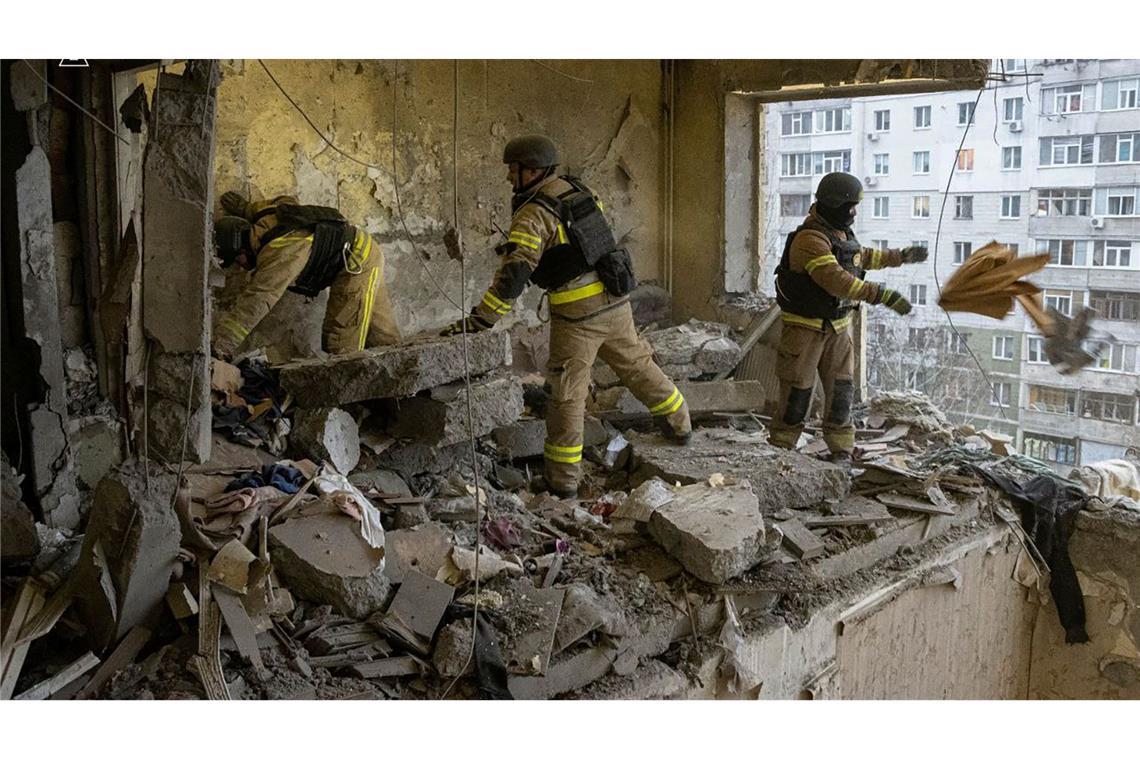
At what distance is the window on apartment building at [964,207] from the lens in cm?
912

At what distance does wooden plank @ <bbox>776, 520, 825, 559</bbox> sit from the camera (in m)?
4.68

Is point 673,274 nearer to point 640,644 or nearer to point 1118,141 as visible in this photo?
point 1118,141

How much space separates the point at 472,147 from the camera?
748 cm

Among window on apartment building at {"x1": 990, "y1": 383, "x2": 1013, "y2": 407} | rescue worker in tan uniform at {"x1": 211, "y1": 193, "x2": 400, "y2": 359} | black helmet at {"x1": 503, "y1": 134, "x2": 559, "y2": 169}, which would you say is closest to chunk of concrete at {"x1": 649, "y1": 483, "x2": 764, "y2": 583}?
black helmet at {"x1": 503, "y1": 134, "x2": 559, "y2": 169}

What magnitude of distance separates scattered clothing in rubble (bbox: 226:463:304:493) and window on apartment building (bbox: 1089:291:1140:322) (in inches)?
273

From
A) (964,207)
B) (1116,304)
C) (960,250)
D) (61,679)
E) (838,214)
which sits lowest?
(61,679)

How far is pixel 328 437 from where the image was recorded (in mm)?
5039

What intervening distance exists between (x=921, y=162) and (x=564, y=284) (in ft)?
17.2

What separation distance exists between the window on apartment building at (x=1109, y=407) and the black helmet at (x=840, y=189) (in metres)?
4.66

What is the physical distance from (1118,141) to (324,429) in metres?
6.93

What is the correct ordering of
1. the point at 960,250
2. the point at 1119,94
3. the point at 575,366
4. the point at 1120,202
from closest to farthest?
the point at 575,366 → the point at 1119,94 → the point at 1120,202 → the point at 960,250

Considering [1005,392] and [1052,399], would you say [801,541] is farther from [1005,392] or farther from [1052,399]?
[1005,392]

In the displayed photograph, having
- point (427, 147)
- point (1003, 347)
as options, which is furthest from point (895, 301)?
point (1003, 347)

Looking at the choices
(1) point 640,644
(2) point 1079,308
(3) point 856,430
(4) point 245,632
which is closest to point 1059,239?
(3) point 856,430
